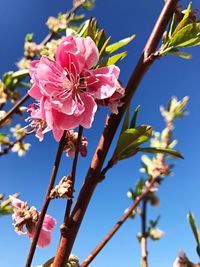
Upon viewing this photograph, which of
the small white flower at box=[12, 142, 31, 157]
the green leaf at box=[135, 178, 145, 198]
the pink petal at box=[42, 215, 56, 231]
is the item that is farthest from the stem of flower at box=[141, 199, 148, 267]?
the small white flower at box=[12, 142, 31, 157]

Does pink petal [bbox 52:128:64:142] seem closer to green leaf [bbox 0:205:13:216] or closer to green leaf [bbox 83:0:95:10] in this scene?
green leaf [bbox 0:205:13:216]

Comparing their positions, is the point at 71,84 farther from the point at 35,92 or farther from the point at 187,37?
the point at 187,37

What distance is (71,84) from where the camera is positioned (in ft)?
2.48

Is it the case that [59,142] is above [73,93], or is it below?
below

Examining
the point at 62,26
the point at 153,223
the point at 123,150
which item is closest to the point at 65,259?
the point at 123,150

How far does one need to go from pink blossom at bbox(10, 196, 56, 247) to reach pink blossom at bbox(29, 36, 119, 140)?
0.17 meters

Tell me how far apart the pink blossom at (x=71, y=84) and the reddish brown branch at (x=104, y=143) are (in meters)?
0.04

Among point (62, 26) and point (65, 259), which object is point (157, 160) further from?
point (65, 259)

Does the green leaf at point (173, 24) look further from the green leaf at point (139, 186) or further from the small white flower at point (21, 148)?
the small white flower at point (21, 148)

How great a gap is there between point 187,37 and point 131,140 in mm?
247

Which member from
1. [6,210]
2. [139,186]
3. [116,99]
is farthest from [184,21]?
[139,186]

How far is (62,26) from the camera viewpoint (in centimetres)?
302

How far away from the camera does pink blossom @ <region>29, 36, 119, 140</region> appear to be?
70cm

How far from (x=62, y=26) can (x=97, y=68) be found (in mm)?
2378
